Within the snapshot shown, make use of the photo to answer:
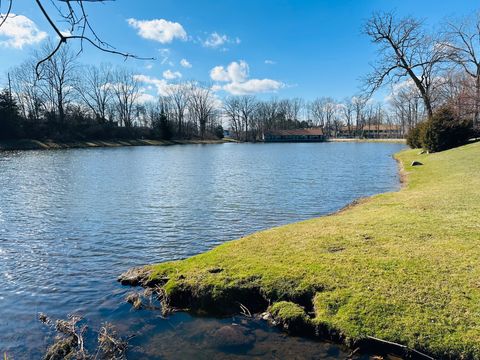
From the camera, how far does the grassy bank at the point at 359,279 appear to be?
4992 millimetres

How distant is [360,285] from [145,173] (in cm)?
2435

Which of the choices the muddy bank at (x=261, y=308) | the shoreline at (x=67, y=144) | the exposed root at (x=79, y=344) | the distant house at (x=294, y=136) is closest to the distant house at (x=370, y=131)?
the distant house at (x=294, y=136)

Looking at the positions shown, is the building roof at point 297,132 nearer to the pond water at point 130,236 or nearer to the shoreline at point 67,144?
the shoreline at point 67,144

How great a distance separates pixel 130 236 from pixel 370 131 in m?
149

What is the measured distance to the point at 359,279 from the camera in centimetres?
617

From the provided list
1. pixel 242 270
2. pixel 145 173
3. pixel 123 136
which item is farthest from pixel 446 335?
pixel 123 136

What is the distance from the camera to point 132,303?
678 cm

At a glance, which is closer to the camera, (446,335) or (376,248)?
(446,335)

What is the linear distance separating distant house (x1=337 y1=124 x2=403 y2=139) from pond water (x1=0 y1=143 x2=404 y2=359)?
394 ft

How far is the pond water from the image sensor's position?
5570mm

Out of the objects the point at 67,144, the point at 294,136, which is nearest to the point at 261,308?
the point at 67,144

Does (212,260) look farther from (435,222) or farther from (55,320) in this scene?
(435,222)

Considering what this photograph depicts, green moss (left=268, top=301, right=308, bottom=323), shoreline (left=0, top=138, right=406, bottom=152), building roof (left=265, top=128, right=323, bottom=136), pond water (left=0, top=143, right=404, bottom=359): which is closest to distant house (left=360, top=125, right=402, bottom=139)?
building roof (left=265, top=128, right=323, bottom=136)

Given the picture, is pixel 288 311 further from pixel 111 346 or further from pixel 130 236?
pixel 130 236
